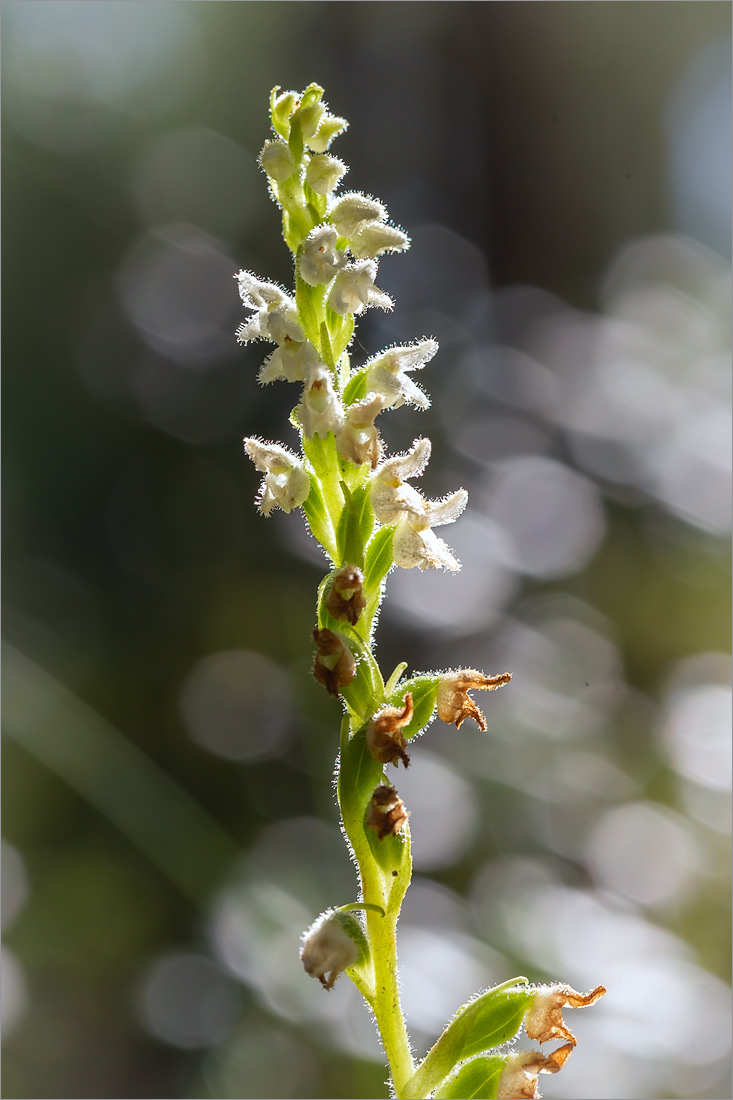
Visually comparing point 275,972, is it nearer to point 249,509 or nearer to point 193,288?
point 249,509

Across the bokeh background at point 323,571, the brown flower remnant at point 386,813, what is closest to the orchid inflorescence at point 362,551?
the brown flower remnant at point 386,813

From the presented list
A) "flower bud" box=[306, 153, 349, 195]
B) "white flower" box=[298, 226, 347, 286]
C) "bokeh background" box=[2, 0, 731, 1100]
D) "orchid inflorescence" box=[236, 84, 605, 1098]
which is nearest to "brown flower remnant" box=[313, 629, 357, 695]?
"orchid inflorescence" box=[236, 84, 605, 1098]

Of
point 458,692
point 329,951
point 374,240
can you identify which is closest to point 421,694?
point 458,692

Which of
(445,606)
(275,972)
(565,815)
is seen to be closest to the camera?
(275,972)

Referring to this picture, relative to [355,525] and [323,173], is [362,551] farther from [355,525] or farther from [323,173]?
[323,173]

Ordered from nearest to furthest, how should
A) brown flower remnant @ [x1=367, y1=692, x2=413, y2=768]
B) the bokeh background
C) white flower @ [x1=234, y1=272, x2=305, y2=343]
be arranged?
brown flower remnant @ [x1=367, y1=692, x2=413, y2=768] < white flower @ [x1=234, y1=272, x2=305, y2=343] < the bokeh background

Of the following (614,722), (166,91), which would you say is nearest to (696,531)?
(614,722)

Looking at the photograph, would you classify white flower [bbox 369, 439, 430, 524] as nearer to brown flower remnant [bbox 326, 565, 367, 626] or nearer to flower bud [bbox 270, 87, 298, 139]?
brown flower remnant [bbox 326, 565, 367, 626]
